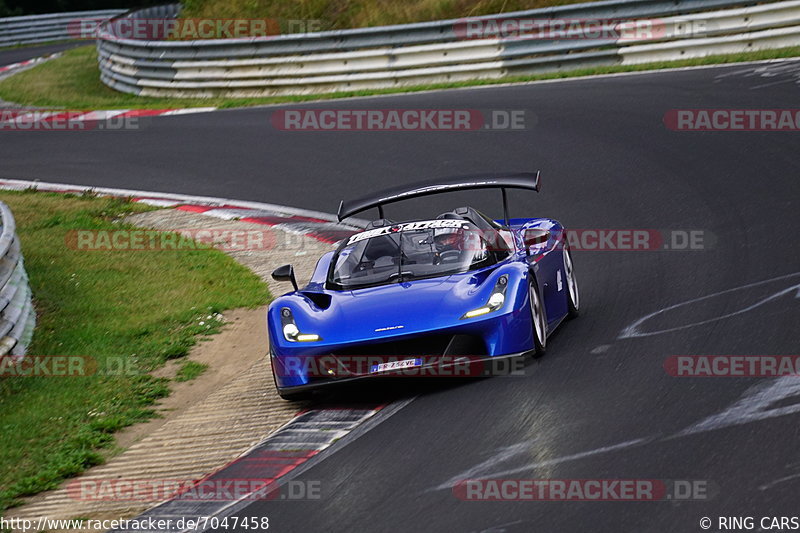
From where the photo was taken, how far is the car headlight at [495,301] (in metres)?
7.67

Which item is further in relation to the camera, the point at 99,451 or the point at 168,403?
the point at 168,403

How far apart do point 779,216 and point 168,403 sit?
584cm

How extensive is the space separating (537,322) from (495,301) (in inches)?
17.6

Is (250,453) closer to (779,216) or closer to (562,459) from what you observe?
(562,459)

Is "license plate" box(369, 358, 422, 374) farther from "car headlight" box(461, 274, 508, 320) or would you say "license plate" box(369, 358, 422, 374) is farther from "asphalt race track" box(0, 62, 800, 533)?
"car headlight" box(461, 274, 508, 320)

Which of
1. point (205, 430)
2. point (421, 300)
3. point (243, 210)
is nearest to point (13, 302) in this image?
point (205, 430)

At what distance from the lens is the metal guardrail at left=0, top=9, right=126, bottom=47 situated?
132 ft

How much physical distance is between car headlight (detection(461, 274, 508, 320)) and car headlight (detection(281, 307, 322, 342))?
40.7 inches

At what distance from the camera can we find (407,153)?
16031mm

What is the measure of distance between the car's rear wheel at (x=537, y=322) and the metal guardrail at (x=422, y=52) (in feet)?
37.9

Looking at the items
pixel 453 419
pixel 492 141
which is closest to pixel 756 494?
pixel 453 419

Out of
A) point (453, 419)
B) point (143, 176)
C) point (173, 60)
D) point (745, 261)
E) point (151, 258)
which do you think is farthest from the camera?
point (173, 60)

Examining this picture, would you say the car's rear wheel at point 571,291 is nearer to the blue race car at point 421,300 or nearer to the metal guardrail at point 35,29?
the blue race car at point 421,300

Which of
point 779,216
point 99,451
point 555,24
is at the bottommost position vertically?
point 99,451
